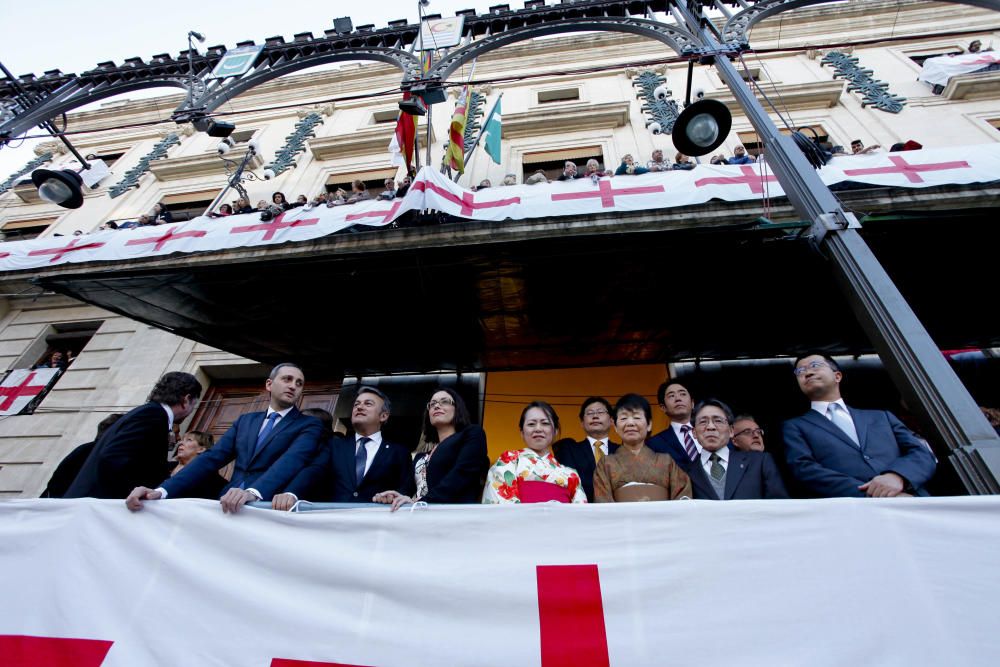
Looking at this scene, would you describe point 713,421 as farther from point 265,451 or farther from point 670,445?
point 265,451

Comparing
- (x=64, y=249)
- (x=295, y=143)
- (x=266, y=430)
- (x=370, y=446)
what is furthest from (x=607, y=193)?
(x=295, y=143)

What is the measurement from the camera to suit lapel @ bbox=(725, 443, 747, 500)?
263cm

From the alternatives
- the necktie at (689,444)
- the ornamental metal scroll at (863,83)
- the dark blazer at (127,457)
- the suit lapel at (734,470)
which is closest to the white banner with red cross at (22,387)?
the dark blazer at (127,457)

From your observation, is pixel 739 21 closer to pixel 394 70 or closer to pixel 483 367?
pixel 483 367

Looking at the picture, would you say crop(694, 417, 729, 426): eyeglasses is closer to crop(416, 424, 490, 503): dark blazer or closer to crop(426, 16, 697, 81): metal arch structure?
crop(416, 424, 490, 503): dark blazer

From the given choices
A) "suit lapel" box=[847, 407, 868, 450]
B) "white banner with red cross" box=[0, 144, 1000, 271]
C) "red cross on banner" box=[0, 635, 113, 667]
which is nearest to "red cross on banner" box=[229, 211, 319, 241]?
"white banner with red cross" box=[0, 144, 1000, 271]

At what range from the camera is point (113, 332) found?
8.91 m

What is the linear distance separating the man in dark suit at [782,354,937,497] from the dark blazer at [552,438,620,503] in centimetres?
118

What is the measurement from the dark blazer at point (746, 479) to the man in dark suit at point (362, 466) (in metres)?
1.88

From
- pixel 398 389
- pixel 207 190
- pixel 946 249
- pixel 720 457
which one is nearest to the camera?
pixel 720 457

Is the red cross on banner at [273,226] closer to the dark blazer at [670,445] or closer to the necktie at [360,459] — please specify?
the necktie at [360,459]

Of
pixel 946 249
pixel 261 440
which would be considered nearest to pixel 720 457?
pixel 261 440

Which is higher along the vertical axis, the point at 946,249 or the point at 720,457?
the point at 946,249

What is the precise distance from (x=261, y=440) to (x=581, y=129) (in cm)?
1041
